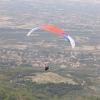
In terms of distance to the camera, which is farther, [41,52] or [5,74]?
[41,52]

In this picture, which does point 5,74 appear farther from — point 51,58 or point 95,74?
point 51,58

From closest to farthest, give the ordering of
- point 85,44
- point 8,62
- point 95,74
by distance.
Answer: point 95,74 → point 8,62 → point 85,44

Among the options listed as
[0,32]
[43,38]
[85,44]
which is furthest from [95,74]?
[0,32]

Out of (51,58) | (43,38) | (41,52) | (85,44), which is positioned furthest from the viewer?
(43,38)

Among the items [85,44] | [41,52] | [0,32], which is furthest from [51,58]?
[0,32]

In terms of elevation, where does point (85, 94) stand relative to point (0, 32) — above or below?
below

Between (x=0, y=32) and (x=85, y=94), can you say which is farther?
(x=0, y=32)

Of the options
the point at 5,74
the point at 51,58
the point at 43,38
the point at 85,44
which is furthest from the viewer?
the point at 43,38

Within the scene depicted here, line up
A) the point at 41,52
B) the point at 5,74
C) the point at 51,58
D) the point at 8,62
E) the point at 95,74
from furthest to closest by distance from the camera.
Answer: the point at 41,52, the point at 51,58, the point at 8,62, the point at 95,74, the point at 5,74

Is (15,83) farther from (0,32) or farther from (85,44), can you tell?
(0,32)
